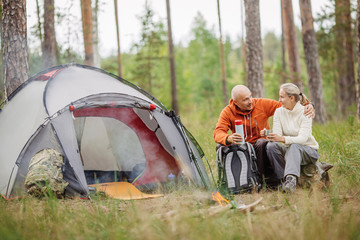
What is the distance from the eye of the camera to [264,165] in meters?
4.17

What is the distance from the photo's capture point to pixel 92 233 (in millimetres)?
2398

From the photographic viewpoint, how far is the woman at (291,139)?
12.5ft

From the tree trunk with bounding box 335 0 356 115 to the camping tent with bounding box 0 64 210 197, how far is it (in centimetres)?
862

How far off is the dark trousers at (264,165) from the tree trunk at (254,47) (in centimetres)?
292

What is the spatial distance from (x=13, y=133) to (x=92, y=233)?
239 cm

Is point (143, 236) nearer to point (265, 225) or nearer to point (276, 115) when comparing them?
point (265, 225)

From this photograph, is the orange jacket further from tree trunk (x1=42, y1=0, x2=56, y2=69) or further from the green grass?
tree trunk (x1=42, y1=0, x2=56, y2=69)

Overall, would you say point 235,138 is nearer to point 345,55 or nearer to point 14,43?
point 14,43

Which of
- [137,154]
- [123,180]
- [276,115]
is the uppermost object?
[276,115]

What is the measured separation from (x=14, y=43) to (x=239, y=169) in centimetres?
351

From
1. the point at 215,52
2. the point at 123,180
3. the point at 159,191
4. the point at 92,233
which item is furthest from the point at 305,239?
the point at 215,52

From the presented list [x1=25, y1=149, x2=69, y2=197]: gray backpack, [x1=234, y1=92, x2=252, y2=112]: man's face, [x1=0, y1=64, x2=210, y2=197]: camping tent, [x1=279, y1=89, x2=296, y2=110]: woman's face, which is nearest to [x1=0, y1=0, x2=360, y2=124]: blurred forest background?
[x1=0, y1=64, x2=210, y2=197]: camping tent

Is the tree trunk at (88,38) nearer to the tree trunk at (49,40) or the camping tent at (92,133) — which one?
the tree trunk at (49,40)

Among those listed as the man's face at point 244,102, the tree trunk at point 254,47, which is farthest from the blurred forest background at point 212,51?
the man's face at point 244,102
